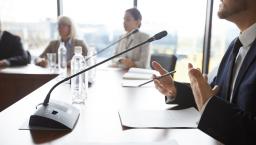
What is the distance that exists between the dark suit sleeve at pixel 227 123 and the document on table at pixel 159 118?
137 mm

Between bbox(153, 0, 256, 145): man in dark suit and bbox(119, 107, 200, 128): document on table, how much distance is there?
98 mm

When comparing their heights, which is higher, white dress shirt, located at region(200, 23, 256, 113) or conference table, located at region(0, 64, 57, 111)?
white dress shirt, located at region(200, 23, 256, 113)

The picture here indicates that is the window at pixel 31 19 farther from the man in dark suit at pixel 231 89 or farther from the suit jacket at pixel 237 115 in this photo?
the suit jacket at pixel 237 115

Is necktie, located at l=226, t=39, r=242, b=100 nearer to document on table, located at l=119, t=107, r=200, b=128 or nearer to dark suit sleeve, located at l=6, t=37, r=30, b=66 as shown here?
document on table, located at l=119, t=107, r=200, b=128

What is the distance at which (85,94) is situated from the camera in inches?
71.1

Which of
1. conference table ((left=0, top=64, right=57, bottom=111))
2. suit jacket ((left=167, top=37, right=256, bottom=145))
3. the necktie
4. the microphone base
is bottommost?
conference table ((left=0, top=64, right=57, bottom=111))

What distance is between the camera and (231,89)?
1.43 meters

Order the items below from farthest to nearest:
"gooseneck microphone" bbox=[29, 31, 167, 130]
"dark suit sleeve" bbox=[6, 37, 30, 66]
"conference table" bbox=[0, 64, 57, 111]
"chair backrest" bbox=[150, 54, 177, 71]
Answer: "dark suit sleeve" bbox=[6, 37, 30, 66], "chair backrest" bbox=[150, 54, 177, 71], "conference table" bbox=[0, 64, 57, 111], "gooseneck microphone" bbox=[29, 31, 167, 130]

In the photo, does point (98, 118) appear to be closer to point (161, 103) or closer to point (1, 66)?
point (161, 103)

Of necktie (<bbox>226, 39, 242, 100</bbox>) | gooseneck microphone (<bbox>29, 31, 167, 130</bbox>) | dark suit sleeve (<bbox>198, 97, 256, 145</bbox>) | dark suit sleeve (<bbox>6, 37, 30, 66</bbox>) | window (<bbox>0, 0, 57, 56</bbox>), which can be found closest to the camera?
dark suit sleeve (<bbox>198, 97, 256, 145</bbox>)

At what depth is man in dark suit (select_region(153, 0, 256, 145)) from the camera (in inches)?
44.7

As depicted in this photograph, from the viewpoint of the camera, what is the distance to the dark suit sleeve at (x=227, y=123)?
3.69 feet

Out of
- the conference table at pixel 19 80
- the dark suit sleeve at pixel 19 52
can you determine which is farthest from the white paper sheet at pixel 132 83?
the dark suit sleeve at pixel 19 52

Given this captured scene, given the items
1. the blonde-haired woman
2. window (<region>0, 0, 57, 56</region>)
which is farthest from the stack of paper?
window (<region>0, 0, 57, 56</region>)
